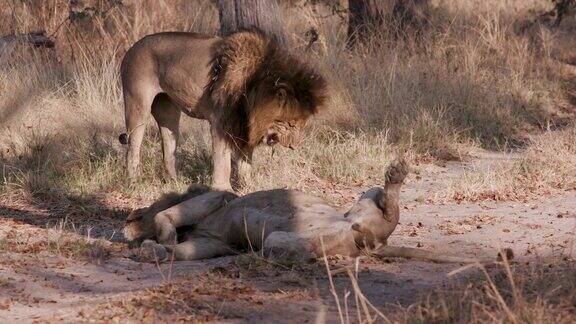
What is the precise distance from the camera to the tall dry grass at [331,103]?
9469 millimetres

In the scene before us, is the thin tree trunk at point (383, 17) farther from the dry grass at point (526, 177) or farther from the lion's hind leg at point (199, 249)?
the lion's hind leg at point (199, 249)

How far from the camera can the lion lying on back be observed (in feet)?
20.0

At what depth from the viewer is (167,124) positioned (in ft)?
31.1

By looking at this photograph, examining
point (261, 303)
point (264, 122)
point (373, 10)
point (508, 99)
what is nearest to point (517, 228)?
point (264, 122)

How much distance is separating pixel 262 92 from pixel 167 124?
1.69 metres

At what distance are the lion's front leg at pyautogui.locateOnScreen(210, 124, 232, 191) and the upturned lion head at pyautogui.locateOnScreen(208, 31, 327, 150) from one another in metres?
0.07

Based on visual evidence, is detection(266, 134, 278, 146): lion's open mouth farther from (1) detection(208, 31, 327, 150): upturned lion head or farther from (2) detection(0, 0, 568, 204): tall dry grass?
(2) detection(0, 0, 568, 204): tall dry grass

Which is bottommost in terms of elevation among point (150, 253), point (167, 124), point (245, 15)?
point (167, 124)

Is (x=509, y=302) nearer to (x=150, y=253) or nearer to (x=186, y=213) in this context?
(x=150, y=253)

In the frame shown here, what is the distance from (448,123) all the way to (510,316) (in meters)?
7.32

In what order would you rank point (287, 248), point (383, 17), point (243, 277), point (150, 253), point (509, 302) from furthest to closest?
point (383, 17)
point (150, 253)
point (287, 248)
point (243, 277)
point (509, 302)

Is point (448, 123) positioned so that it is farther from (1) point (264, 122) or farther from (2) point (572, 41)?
(2) point (572, 41)

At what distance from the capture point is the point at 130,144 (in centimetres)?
939

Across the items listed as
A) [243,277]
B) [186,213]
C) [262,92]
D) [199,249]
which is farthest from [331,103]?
[243,277]
